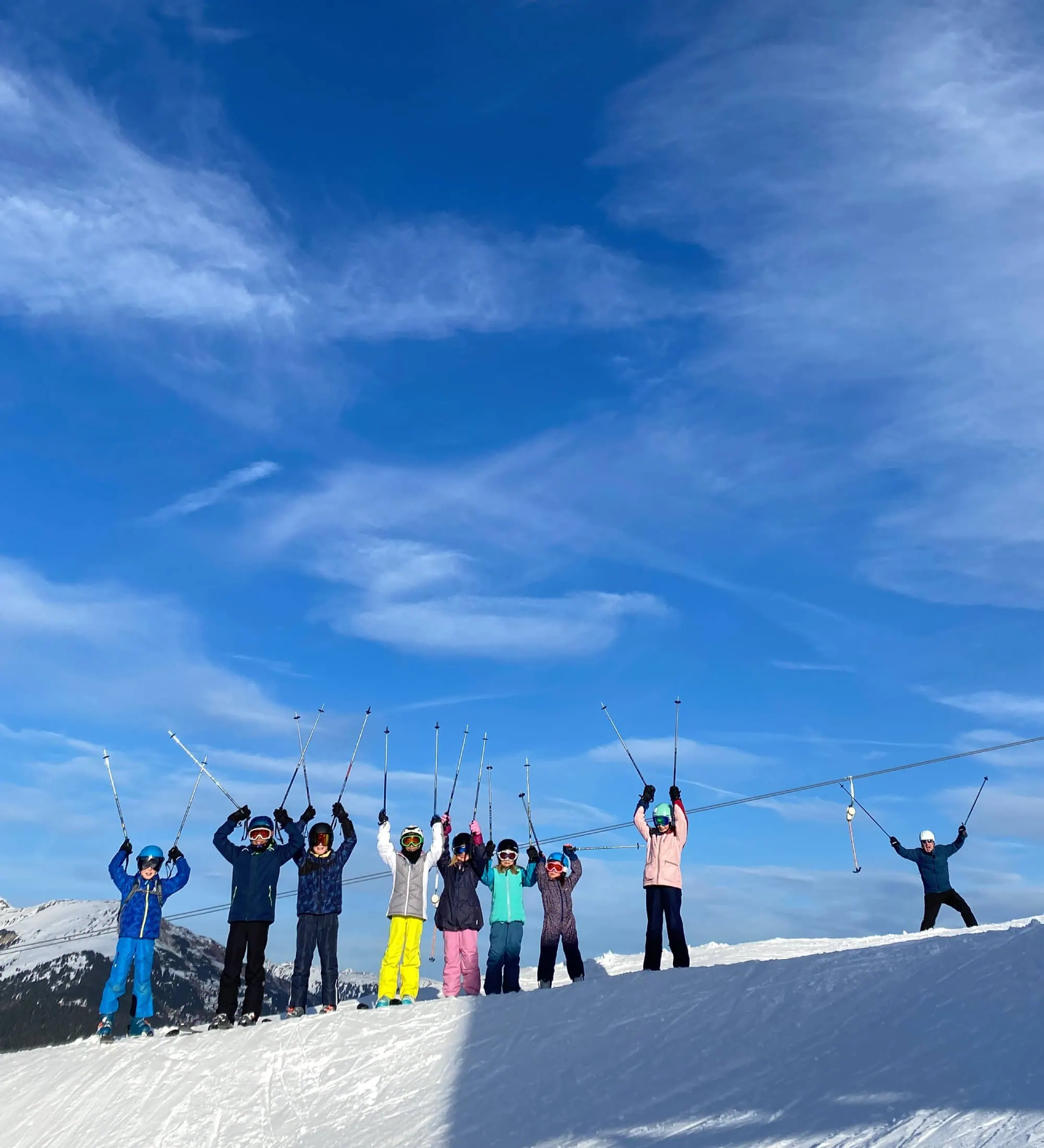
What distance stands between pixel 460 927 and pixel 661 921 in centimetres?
229

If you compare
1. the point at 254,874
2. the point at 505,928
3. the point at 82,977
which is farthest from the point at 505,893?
the point at 82,977

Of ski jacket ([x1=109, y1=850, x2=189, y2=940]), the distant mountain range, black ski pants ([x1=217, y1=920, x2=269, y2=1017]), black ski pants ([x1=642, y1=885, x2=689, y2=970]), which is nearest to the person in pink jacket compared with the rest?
black ski pants ([x1=642, y1=885, x2=689, y2=970])

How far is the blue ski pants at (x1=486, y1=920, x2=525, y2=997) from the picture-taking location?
1228 cm

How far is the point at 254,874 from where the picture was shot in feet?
40.4

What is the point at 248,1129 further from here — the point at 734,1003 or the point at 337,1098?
the point at 734,1003

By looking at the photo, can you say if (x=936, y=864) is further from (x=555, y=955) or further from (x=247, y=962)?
(x=247, y=962)

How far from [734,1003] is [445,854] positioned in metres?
4.40

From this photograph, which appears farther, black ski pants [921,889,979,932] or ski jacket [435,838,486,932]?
black ski pants [921,889,979,932]

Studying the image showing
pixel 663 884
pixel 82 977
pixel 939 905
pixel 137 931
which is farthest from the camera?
pixel 82 977

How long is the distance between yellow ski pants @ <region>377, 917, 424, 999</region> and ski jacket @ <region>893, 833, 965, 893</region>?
790 centimetres

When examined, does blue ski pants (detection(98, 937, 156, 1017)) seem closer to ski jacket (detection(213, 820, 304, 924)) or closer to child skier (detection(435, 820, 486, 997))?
ski jacket (detection(213, 820, 304, 924))

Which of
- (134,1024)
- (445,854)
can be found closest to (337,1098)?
(445,854)

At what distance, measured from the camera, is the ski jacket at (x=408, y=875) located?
12.2 metres

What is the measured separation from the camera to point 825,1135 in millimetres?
6426
